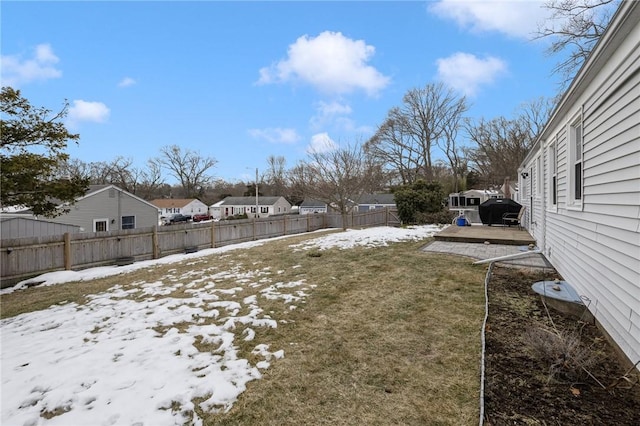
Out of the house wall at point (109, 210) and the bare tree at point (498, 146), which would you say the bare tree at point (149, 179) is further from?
the bare tree at point (498, 146)

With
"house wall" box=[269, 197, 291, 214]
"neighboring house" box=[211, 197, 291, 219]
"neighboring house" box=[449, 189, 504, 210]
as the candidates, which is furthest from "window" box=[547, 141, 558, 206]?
"house wall" box=[269, 197, 291, 214]

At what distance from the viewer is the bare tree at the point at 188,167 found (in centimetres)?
4786

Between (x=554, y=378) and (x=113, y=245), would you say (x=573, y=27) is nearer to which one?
(x=554, y=378)

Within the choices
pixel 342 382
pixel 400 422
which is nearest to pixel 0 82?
pixel 342 382

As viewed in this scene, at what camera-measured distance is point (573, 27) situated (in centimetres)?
1034

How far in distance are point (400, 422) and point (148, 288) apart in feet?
17.6

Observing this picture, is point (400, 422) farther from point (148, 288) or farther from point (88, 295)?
point (88, 295)

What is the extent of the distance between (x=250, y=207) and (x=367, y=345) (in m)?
44.4

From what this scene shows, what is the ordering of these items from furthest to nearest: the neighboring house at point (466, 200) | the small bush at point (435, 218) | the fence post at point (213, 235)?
the neighboring house at point (466, 200)
the small bush at point (435, 218)
the fence post at point (213, 235)

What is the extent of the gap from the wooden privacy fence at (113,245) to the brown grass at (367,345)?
3.82 feet

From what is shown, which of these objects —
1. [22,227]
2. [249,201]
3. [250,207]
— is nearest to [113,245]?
[22,227]

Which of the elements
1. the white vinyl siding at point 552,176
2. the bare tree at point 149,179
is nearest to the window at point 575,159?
the white vinyl siding at point 552,176

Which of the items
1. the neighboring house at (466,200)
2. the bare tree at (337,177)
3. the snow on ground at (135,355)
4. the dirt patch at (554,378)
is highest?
the bare tree at (337,177)

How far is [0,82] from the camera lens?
5.39 m
